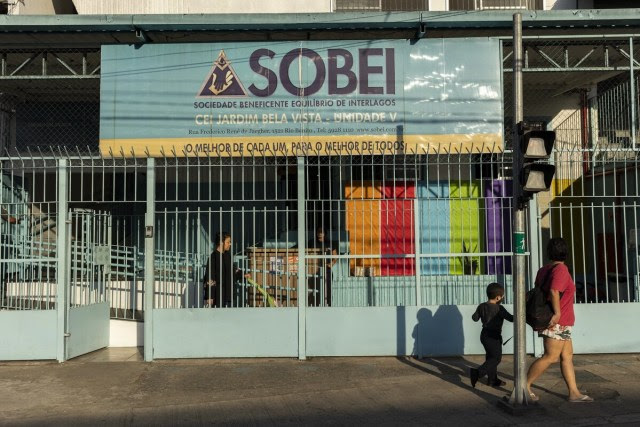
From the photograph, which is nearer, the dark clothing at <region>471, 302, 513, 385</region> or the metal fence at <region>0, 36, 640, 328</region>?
the dark clothing at <region>471, 302, 513, 385</region>

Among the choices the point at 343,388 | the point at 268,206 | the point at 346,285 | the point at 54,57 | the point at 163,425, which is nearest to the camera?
the point at 163,425

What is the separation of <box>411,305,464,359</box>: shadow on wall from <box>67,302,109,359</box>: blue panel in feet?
15.2

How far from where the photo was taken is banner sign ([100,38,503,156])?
9430 millimetres

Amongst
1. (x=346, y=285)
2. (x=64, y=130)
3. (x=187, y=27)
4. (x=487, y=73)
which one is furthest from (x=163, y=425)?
(x=64, y=130)

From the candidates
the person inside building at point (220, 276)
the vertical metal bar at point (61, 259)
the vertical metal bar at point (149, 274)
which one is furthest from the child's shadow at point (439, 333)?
the vertical metal bar at point (61, 259)

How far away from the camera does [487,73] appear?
31.3 feet

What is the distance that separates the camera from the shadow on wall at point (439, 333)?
864 centimetres

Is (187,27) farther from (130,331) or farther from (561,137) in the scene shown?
(561,137)

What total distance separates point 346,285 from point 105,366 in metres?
3.50

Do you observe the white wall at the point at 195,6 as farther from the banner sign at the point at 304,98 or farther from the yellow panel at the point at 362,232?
the yellow panel at the point at 362,232

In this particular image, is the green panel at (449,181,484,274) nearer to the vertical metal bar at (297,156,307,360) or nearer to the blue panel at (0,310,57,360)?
the vertical metal bar at (297,156,307,360)

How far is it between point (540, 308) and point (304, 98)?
4.87 metres

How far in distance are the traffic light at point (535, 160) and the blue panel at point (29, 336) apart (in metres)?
6.36

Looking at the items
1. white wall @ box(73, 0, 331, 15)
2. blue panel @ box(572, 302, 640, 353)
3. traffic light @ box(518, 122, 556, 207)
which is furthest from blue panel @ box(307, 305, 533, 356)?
white wall @ box(73, 0, 331, 15)
